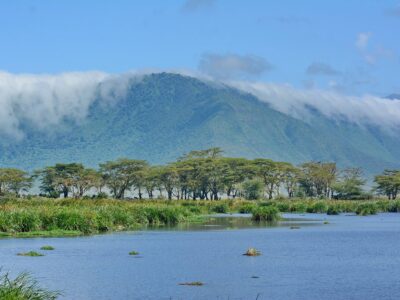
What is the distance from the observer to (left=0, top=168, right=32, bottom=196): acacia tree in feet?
456

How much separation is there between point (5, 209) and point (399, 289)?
32.0 m

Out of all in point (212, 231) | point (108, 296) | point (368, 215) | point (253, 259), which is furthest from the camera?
point (368, 215)

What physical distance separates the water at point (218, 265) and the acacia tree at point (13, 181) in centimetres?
8899

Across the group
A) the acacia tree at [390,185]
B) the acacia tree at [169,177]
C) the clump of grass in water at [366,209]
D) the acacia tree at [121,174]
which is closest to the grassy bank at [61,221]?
the clump of grass in water at [366,209]

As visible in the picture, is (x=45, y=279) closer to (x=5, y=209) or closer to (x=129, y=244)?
(x=129, y=244)

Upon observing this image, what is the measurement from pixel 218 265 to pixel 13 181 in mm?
108375

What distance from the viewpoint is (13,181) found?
458ft

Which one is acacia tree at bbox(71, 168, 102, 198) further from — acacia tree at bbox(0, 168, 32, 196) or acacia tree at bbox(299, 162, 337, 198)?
acacia tree at bbox(299, 162, 337, 198)

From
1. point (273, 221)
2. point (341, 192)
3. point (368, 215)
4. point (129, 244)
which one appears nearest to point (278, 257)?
point (129, 244)

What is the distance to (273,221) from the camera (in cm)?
7200

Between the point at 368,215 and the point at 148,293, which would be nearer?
the point at 148,293

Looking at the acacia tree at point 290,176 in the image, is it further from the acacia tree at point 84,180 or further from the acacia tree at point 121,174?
the acacia tree at point 84,180

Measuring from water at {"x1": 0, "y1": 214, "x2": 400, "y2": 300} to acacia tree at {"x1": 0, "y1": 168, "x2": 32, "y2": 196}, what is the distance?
8899cm

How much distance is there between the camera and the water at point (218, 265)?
2852 centimetres
